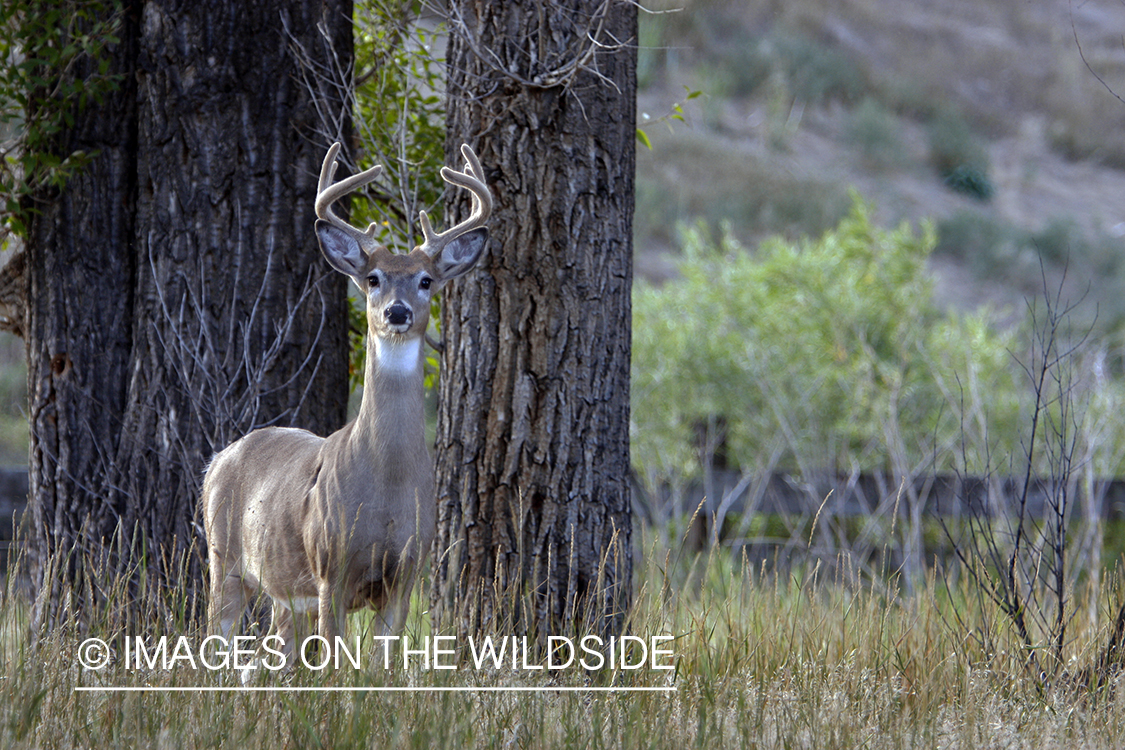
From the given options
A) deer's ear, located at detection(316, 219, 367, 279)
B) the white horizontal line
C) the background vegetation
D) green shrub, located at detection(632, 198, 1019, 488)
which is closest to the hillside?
the background vegetation

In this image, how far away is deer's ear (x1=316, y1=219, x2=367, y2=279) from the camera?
4.43 m

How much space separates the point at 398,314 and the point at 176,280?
1.92 m

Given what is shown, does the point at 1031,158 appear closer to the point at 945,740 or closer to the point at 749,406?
the point at 749,406

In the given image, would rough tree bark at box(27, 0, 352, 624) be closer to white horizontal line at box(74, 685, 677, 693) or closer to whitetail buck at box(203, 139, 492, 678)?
whitetail buck at box(203, 139, 492, 678)

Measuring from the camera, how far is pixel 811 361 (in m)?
12.3

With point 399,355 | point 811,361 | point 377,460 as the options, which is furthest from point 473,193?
point 811,361

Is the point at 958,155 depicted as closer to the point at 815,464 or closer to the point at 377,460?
the point at 815,464

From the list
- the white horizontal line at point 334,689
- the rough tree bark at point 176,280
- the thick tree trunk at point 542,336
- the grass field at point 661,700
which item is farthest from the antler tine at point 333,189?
the white horizontal line at point 334,689

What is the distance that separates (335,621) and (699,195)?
95.7 feet

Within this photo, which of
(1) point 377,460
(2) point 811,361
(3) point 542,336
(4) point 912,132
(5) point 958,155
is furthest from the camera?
(4) point 912,132

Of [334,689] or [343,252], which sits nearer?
[334,689]

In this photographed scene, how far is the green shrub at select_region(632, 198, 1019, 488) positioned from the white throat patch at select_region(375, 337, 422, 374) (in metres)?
7.11

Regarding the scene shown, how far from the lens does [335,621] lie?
4242 millimetres

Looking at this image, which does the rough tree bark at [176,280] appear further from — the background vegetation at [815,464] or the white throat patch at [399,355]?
the white throat patch at [399,355]
